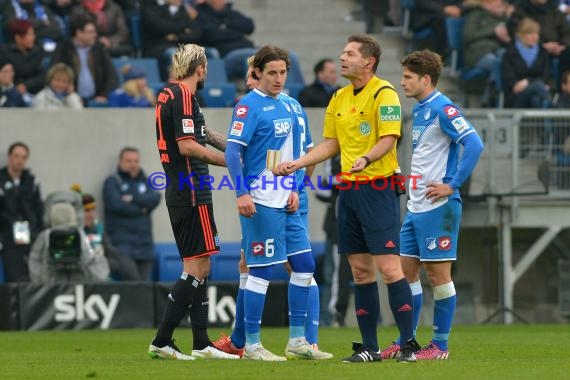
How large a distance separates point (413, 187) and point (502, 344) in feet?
9.72

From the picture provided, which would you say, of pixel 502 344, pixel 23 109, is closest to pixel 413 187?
pixel 502 344

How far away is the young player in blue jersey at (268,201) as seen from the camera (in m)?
10.4

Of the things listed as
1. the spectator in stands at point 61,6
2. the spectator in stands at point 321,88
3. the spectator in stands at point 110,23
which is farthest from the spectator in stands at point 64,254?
the spectator in stands at point 61,6

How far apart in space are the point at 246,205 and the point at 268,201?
0.90 ft

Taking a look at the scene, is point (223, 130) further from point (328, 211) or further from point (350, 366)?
point (350, 366)

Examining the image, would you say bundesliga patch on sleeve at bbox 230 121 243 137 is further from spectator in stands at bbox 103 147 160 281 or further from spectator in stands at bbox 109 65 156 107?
spectator in stands at bbox 109 65 156 107

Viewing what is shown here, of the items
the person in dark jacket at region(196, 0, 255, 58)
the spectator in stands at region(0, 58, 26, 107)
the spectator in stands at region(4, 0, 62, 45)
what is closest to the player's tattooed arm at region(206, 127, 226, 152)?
the spectator in stands at region(0, 58, 26, 107)

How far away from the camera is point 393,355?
10672mm

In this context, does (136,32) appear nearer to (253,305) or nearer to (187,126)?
(187,126)

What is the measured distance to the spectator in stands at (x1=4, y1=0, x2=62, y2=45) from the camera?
1931 cm

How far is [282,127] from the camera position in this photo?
10523mm

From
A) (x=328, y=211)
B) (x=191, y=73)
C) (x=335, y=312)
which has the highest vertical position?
(x=191, y=73)

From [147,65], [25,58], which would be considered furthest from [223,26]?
[25,58]

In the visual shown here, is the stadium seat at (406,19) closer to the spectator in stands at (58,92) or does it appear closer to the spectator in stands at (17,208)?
the spectator in stands at (58,92)
